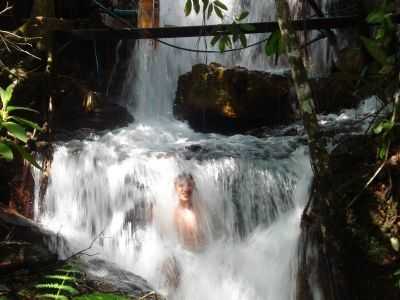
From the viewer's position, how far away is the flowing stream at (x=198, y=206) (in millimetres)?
5195

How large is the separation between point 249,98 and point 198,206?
10.8ft

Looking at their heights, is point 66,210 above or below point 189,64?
below

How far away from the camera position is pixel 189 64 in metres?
12.6

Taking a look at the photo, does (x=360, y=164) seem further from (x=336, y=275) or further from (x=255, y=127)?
(x=255, y=127)

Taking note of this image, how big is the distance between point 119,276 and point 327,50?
8528mm

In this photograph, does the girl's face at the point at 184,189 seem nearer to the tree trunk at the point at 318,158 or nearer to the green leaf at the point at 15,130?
the tree trunk at the point at 318,158

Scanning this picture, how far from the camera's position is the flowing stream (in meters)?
5.20

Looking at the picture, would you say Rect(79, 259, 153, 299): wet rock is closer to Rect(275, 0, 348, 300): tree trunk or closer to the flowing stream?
the flowing stream

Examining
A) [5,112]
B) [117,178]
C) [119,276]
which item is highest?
[5,112]

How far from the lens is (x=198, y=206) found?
6.14m

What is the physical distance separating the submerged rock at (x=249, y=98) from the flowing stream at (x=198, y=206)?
3.30ft

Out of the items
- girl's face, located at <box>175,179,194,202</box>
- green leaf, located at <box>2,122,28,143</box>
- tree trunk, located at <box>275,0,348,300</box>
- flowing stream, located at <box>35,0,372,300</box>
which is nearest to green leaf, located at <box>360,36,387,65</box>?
tree trunk, located at <box>275,0,348,300</box>

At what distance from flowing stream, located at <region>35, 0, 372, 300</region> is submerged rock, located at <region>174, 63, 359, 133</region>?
1.01 m

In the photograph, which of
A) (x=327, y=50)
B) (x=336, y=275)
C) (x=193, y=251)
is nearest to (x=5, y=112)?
(x=336, y=275)
